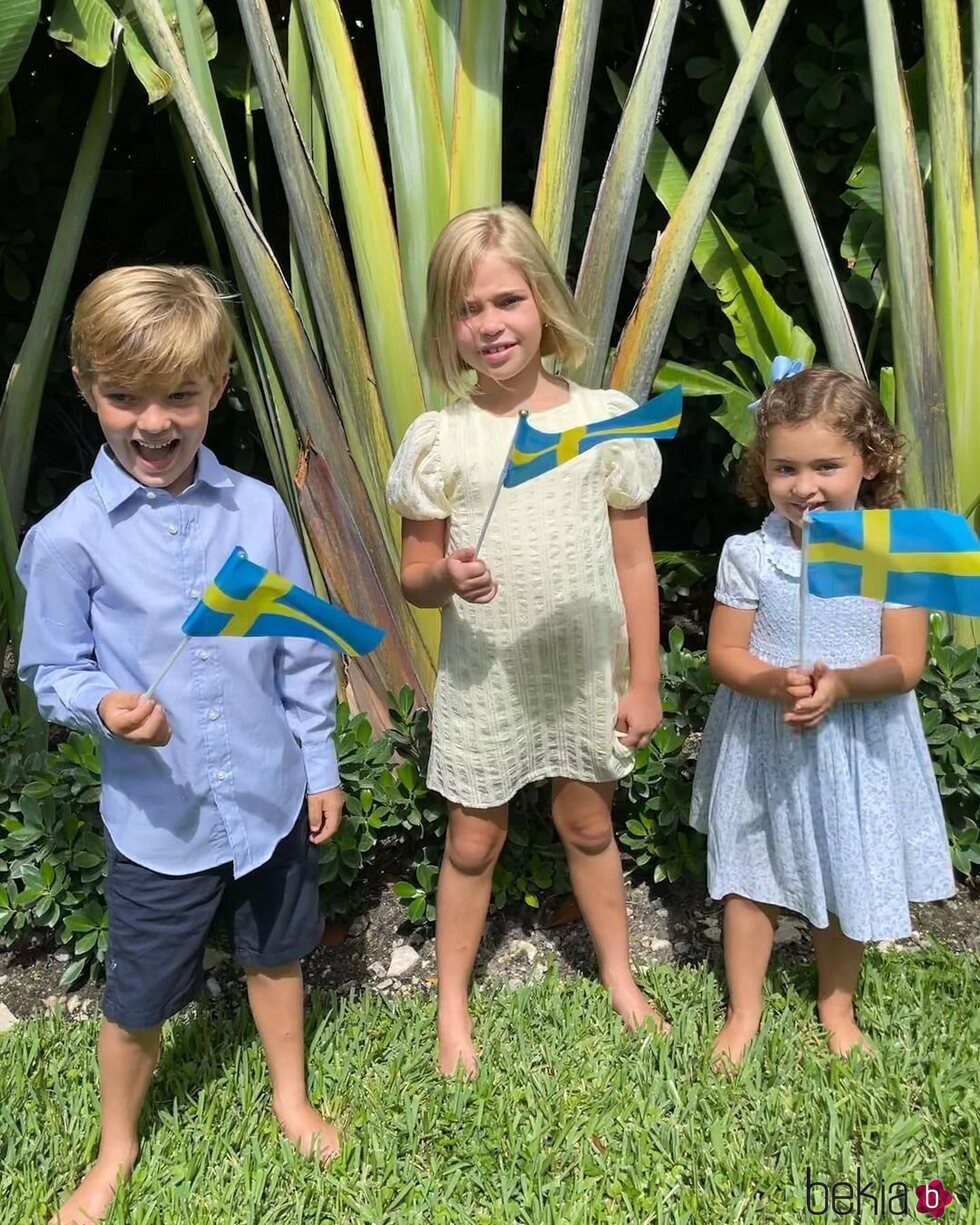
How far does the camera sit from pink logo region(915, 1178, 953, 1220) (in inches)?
68.0

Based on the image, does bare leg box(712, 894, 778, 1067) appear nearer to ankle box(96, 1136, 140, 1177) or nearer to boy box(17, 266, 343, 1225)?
boy box(17, 266, 343, 1225)

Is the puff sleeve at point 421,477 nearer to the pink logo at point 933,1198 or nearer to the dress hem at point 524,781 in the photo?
the dress hem at point 524,781

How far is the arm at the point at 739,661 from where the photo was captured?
1.82 m

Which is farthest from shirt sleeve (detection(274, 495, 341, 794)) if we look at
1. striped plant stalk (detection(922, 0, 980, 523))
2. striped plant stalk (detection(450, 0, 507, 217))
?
striped plant stalk (detection(922, 0, 980, 523))

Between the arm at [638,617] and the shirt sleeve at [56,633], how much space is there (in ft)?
3.08

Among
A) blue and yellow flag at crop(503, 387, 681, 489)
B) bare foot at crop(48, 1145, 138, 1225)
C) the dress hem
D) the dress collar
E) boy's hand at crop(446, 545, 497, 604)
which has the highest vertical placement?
blue and yellow flag at crop(503, 387, 681, 489)

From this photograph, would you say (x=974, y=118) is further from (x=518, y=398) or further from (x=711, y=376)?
(x=518, y=398)

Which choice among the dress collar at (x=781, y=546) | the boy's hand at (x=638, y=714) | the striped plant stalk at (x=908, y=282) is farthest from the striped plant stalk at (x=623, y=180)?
the boy's hand at (x=638, y=714)

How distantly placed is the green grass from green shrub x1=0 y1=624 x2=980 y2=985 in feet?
0.90

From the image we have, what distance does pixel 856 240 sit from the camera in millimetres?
3172

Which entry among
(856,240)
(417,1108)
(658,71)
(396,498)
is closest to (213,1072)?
(417,1108)

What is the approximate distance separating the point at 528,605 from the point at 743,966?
0.88 metres

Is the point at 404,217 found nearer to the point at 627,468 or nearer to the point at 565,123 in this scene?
the point at 565,123

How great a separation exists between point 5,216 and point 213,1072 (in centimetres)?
268
